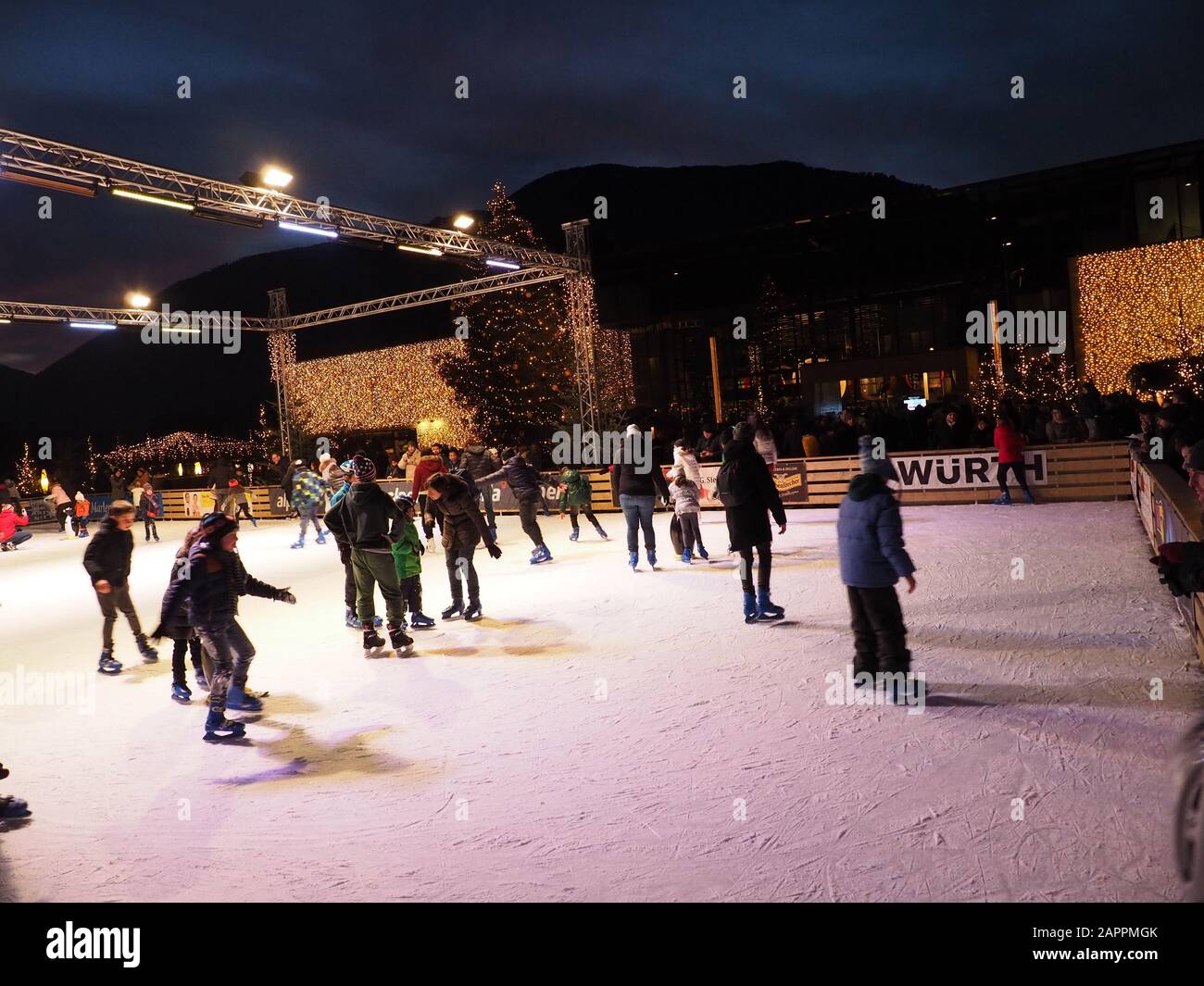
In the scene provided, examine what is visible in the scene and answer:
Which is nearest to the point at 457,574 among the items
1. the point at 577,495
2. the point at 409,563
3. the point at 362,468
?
the point at 409,563

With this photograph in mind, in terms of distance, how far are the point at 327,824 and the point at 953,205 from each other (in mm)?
25805

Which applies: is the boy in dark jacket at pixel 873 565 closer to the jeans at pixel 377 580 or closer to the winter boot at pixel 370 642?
the jeans at pixel 377 580

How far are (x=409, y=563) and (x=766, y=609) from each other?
2.74 m

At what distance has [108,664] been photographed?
6.75 meters

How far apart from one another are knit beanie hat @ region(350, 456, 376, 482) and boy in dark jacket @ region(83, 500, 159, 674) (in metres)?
1.66

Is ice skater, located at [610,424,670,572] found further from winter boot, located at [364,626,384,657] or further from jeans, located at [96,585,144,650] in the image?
jeans, located at [96,585,144,650]

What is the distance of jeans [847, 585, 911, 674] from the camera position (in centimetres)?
474

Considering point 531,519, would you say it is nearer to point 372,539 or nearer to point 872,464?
point 372,539

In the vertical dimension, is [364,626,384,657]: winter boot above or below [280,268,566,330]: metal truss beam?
below

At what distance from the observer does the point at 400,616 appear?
21.6 ft

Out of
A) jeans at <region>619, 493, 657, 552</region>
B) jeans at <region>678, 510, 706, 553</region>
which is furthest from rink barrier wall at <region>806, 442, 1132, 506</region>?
jeans at <region>619, 493, 657, 552</region>

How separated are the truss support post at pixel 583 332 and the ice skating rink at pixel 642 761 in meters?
11.1

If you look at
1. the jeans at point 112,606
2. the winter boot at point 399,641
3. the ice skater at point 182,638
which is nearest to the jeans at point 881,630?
the winter boot at point 399,641

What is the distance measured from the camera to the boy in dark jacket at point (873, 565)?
15.2 feet
